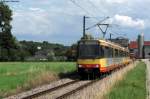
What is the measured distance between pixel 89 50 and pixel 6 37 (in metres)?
88.2

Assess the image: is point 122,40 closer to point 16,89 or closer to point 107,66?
point 107,66

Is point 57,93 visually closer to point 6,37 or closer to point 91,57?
point 91,57

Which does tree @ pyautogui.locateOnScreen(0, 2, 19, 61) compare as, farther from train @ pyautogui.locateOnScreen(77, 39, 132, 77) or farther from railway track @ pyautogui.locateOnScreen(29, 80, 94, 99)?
railway track @ pyautogui.locateOnScreen(29, 80, 94, 99)

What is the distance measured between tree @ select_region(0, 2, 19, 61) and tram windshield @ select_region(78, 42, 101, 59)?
87.1 meters

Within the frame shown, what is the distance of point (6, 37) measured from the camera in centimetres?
12300

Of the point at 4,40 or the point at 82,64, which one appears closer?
the point at 82,64

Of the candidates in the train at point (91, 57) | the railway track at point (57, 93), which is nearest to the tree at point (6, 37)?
the train at point (91, 57)

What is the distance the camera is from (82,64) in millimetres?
36500

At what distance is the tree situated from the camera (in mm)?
123375

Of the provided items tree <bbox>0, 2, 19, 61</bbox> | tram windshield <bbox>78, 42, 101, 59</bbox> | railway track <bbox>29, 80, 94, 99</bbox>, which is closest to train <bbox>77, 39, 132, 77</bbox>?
tram windshield <bbox>78, 42, 101, 59</bbox>

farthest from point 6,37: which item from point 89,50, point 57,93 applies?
point 57,93

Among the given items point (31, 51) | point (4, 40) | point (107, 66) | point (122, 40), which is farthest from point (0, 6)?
point (107, 66)

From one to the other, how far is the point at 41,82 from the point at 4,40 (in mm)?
91375

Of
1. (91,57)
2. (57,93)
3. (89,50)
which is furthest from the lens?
(89,50)
